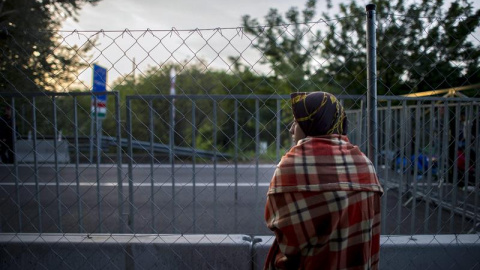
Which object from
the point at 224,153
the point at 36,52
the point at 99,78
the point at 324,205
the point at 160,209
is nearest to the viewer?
the point at 324,205

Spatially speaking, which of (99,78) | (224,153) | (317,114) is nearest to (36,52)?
(99,78)

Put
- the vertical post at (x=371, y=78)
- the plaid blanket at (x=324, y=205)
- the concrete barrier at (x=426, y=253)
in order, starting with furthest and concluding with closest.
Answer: the concrete barrier at (x=426, y=253), the vertical post at (x=371, y=78), the plaid blanket at (x=324, y=205)

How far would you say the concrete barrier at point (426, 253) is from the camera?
8.34 ft

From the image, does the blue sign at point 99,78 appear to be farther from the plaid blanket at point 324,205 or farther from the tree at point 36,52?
the plaid blanket at point 324,205

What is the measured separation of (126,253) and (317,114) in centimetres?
192

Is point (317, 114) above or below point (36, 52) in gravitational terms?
below

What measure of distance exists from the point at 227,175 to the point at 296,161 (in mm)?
9010

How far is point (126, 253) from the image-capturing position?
2.54 meters

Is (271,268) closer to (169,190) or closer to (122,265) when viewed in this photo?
(122,265)

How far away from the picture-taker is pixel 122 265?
2.55 metres

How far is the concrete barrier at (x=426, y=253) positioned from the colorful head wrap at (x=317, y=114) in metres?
1.40

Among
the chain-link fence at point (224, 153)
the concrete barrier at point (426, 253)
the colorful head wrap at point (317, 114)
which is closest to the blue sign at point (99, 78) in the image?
the chain-link fence at point (224, 153)

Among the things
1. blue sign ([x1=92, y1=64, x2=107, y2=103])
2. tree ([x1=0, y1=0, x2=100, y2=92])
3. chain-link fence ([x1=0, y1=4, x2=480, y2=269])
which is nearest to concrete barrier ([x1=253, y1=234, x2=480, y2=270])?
chain-link fence ([x1=0, y1=4, x2=480, y2=269])

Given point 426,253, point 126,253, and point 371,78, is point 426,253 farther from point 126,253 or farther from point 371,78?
point 126,253
